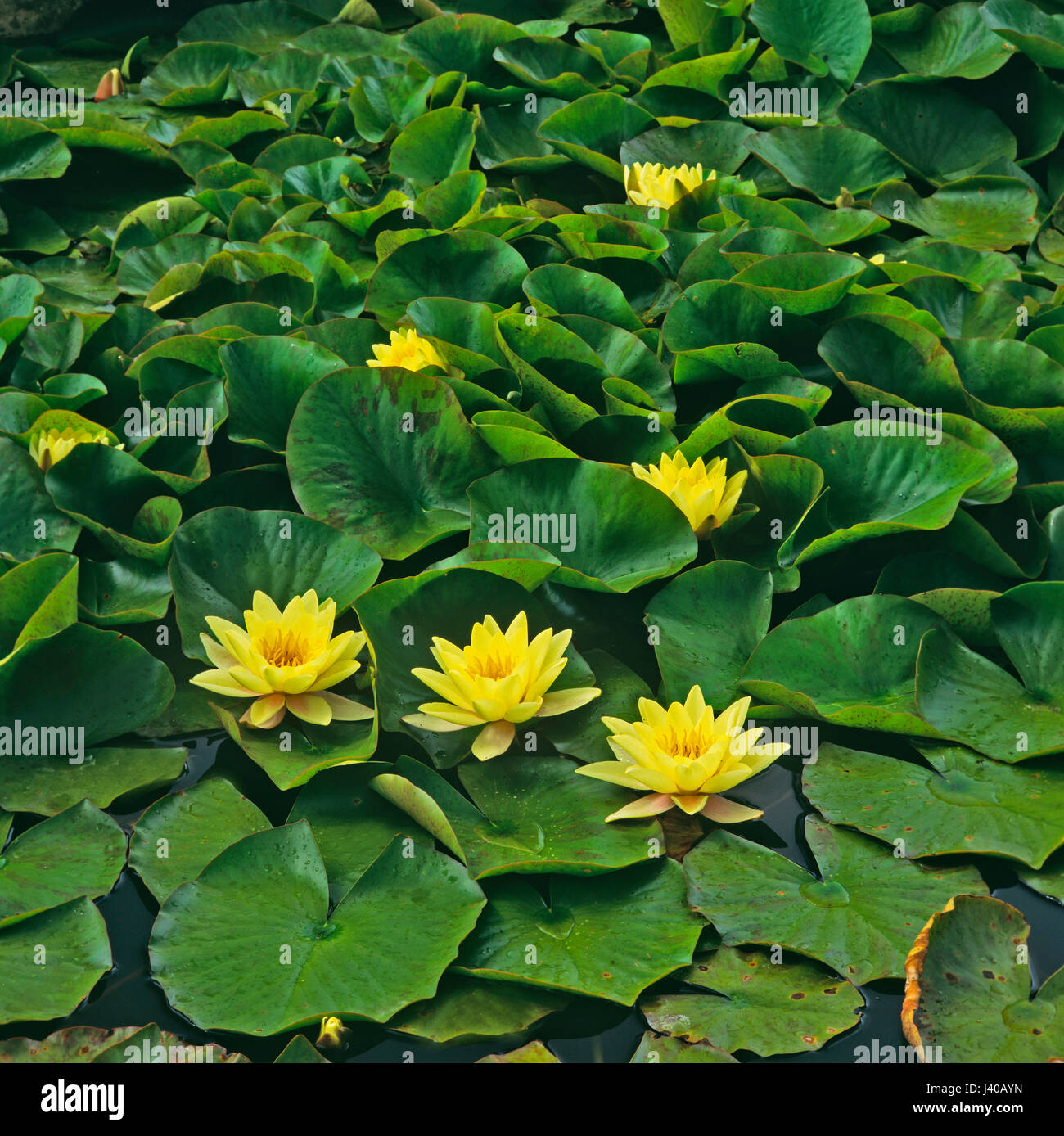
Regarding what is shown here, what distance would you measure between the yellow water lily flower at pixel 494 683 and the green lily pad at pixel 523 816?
0.17 feet

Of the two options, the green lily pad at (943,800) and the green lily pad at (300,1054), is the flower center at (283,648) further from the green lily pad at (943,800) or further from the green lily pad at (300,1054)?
the green lily pad at (943,800)

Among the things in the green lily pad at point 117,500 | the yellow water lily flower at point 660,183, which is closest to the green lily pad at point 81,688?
the green lily pad at point 117,500

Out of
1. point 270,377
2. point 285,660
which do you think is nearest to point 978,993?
point 285,660

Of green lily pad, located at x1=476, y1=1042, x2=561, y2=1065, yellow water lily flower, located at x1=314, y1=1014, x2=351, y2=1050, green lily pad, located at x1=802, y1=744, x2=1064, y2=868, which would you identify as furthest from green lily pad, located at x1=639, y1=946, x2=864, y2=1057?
yellow water lily flower, located at x1=314, y1=1014, x2=351, y2=1050

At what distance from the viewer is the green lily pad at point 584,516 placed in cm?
206

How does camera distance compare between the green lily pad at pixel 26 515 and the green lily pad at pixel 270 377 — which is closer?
the green lily pad at pixel 26 515

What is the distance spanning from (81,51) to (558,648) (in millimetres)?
4035

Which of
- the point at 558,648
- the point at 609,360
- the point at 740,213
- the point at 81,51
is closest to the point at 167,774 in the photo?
the point at 558,648

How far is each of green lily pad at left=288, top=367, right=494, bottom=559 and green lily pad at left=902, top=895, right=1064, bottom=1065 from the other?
3.88 ft

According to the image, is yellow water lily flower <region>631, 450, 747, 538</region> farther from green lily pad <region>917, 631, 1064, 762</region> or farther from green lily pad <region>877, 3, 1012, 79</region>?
green lily pad <region>877, 3, 1012, 79</region>

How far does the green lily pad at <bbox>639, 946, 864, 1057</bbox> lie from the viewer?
143 centimetres

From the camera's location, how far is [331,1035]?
4.71ft

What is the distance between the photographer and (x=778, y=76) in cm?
368
